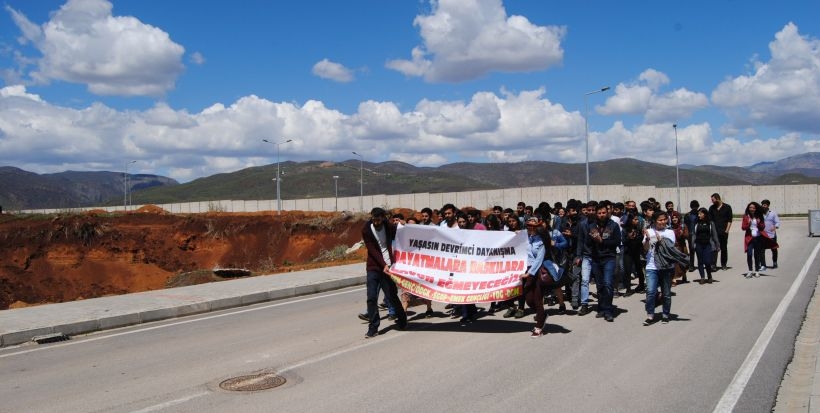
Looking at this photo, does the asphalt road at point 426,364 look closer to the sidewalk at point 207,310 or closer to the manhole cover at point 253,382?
the manhole cover at point 253,382

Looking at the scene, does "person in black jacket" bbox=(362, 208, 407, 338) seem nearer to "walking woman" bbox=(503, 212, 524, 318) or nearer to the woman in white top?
"walking woman" bbox=(503, 212, 524, 318)

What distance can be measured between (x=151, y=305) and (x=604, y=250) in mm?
8064

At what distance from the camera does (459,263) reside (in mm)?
10125

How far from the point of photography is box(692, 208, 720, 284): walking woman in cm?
1468

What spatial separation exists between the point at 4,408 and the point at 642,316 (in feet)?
28.0

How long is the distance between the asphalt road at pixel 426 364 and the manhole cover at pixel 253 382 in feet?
0.41

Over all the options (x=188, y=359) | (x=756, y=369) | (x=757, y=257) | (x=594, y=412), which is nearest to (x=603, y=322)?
(x=756, y=369)

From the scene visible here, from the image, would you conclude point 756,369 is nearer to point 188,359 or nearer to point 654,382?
point 654,382

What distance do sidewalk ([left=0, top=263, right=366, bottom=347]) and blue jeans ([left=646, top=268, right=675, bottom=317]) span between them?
7.65m

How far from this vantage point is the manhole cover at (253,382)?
269 inches

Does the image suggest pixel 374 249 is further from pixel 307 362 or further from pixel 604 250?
pixel 604 250

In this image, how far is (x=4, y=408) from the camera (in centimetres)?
645

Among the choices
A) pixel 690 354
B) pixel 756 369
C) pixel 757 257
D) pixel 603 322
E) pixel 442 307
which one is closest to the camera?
pixel 756 369

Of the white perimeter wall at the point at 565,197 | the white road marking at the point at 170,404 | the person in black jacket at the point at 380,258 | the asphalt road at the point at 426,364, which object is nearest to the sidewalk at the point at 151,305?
the asphalt road at the point at 426,364
